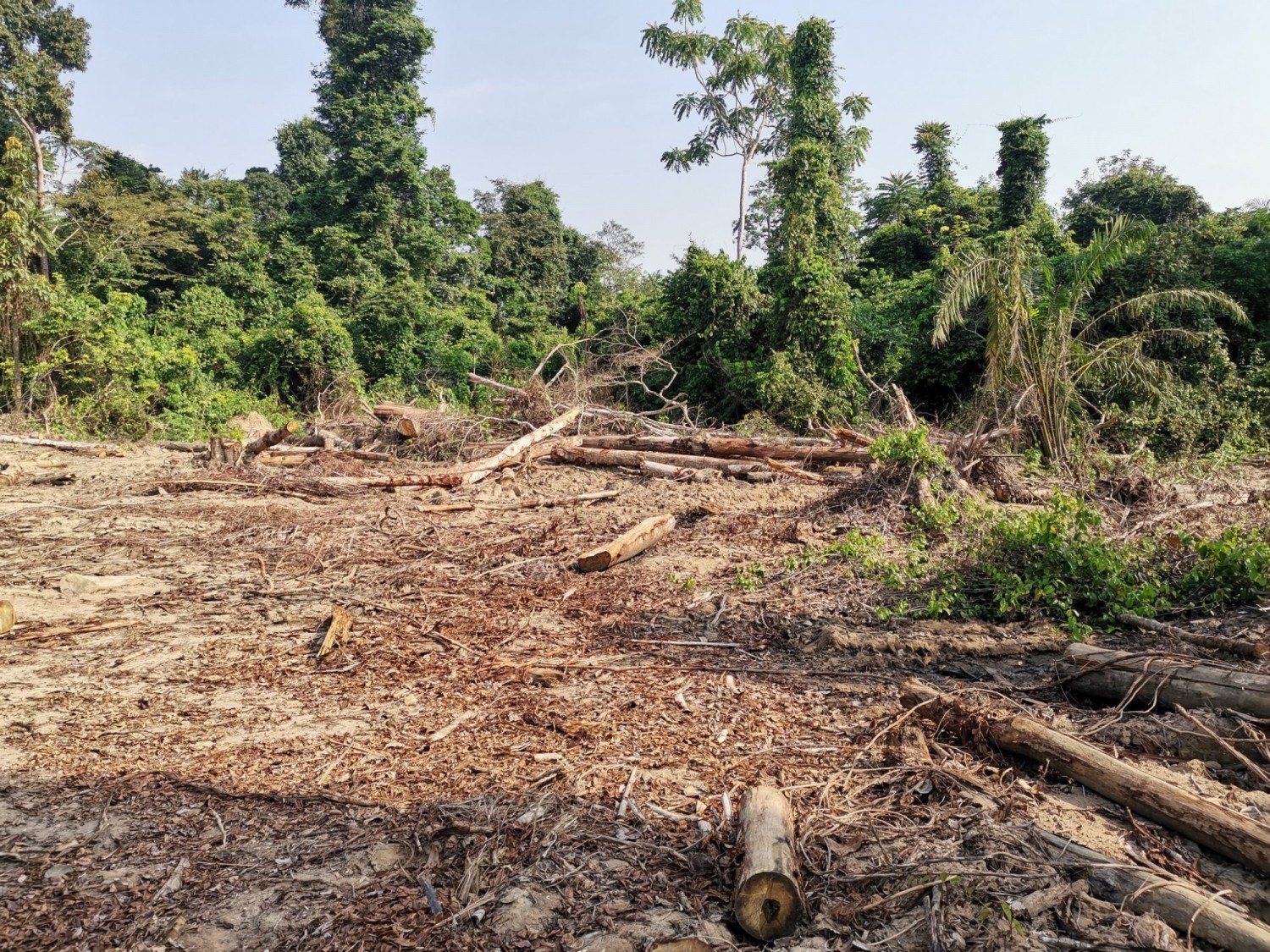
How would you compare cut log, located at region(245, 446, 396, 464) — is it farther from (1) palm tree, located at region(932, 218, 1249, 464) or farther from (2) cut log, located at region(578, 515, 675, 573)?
(1) palm tree, located at region(932, 218, 1249, 464)

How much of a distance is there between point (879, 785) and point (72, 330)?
18806 mm

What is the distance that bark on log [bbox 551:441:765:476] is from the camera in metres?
10.7

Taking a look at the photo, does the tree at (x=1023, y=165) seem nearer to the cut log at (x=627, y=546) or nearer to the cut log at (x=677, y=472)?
the cut log at (x=677, y=472)

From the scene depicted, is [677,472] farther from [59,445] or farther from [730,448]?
[59,445]

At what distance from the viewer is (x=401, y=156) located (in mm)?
26641

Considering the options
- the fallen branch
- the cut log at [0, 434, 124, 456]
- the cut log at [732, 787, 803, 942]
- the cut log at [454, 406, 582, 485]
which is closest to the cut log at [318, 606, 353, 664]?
the cut log at [732, 787, 803, 942]

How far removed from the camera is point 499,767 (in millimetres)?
3238

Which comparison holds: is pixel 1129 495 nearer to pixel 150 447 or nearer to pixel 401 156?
pixel 150 447

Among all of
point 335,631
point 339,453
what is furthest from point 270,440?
point 335,631

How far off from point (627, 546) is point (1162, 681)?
412 centimetres

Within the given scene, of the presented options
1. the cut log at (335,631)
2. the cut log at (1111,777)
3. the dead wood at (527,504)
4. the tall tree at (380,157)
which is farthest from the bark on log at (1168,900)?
the tall tree at (380,157)

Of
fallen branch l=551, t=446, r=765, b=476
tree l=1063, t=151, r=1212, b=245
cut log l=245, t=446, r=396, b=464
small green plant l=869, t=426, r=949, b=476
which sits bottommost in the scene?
cut log l=245, t=446, r=396, b=464

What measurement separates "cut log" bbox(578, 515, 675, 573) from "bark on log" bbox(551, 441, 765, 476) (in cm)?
336

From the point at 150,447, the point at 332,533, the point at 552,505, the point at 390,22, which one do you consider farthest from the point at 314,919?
the point at 390,22
